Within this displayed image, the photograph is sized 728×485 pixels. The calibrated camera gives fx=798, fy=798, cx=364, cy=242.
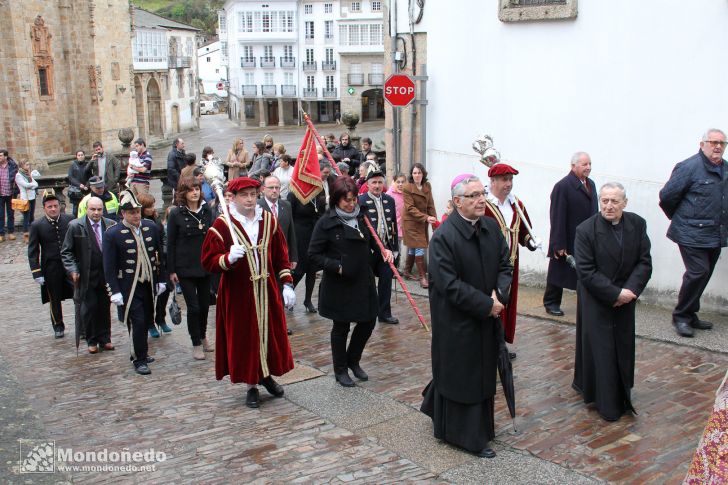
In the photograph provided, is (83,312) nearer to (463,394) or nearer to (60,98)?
(463,394)

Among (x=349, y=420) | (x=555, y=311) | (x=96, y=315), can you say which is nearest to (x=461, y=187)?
(x=349, y=420)

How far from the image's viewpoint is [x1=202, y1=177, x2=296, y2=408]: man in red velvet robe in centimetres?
686

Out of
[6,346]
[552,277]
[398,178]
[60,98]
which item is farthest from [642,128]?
[60,98]

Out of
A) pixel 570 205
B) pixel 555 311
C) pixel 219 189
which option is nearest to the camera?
pixel 219 189

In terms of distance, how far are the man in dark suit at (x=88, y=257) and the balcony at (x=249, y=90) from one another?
68960 millimetres

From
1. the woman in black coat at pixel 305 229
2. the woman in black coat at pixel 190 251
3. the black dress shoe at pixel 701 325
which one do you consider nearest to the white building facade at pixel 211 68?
the woman in black coat at pixel 305 229

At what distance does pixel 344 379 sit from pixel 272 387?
676mm

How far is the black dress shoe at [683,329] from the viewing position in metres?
8.23

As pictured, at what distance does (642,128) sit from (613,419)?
176 inches

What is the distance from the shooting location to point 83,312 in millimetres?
9172

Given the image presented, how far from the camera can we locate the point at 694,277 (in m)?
8.25

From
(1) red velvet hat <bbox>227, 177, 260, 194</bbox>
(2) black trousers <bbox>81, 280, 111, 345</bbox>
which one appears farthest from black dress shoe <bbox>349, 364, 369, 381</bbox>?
(2) black trousers <bbox>81, 280, 111, 345</bbox>

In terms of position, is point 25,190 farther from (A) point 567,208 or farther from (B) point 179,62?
(B) point 179,62

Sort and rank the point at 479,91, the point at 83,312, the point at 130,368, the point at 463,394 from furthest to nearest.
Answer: the point at 479,91 < the point at 83,312 < the point at 130,368 < the point at 463,394
